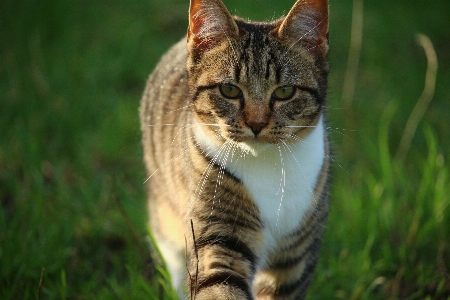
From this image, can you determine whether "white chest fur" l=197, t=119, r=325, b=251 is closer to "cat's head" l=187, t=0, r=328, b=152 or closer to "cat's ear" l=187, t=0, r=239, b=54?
"cat's head" l=187, t=0, r=328, b=152

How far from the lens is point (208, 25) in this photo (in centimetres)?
234

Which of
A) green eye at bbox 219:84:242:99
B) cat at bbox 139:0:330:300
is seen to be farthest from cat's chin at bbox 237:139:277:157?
green eye at bbox 219:84:242:99

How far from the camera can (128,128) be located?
412 centimetres

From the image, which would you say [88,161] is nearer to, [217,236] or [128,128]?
[128,128]

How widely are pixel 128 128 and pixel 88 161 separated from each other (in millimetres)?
439

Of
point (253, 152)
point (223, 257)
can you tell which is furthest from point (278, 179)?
point (223, 257)

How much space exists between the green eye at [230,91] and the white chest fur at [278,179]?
0.21 meters

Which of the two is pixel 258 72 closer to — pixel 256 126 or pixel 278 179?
pixel 256 126

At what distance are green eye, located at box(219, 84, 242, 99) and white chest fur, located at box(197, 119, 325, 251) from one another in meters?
0.21

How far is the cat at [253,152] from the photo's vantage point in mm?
2225

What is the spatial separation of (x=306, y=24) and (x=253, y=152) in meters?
0.55

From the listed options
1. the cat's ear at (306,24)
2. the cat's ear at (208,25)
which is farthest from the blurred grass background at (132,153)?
the cat's ear at (306,24)

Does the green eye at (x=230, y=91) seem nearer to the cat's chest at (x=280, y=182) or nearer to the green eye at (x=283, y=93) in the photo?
the green eye at (x=283, y=93)

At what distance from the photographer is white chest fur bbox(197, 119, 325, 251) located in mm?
2324
